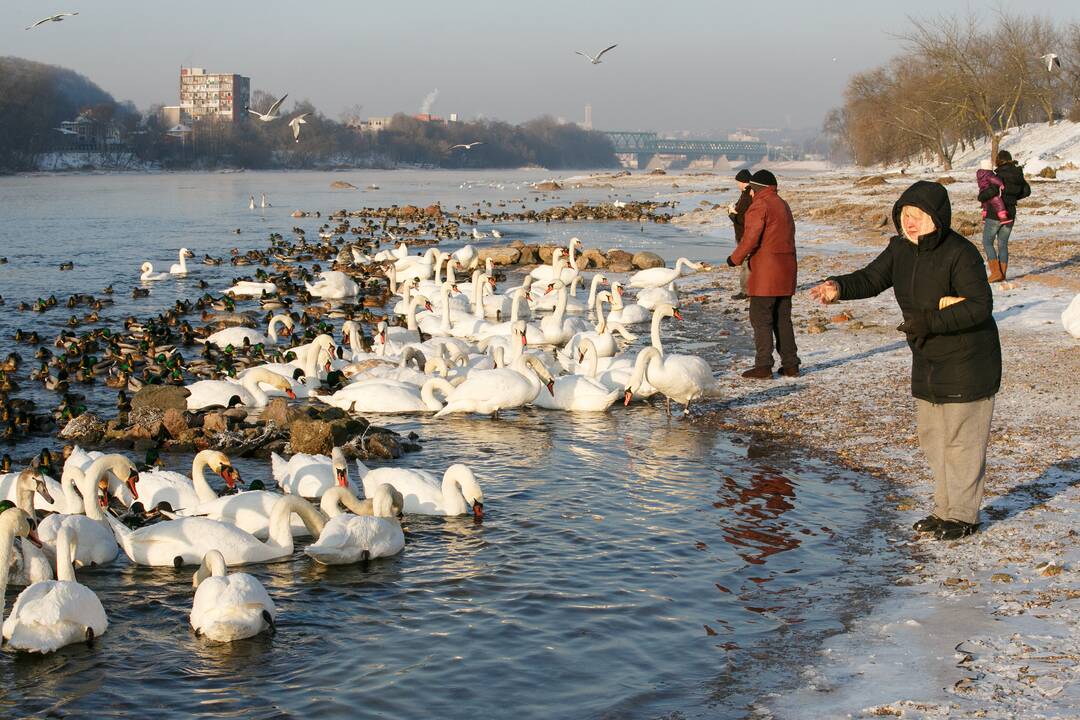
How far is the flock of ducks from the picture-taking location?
6746mm

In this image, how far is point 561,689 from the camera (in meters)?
5.84

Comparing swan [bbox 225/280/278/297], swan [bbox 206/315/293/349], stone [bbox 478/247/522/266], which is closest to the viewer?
swan [bbox 206/315/293/349]

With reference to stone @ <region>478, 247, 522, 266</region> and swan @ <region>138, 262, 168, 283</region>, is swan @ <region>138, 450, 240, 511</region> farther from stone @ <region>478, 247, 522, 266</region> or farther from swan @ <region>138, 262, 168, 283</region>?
stone @ <region>478, 247, 522, 266</region>

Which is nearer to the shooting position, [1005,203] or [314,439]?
[314,439]

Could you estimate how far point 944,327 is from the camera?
6785 mm

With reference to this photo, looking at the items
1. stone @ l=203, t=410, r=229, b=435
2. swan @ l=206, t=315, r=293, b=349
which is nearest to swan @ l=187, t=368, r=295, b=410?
stone @ l=203, t=410, r=229, b=435

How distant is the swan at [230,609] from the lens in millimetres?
6379

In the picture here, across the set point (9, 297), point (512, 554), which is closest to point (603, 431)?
point (512, 554)

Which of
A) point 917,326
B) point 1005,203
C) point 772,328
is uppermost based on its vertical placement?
point 1005,203

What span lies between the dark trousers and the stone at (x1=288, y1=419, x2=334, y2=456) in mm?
4969

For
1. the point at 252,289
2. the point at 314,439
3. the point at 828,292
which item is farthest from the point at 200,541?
the point at 252,289

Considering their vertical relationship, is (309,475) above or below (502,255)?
below

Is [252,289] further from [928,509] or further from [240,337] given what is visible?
[928,509]

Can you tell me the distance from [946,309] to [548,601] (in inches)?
116
